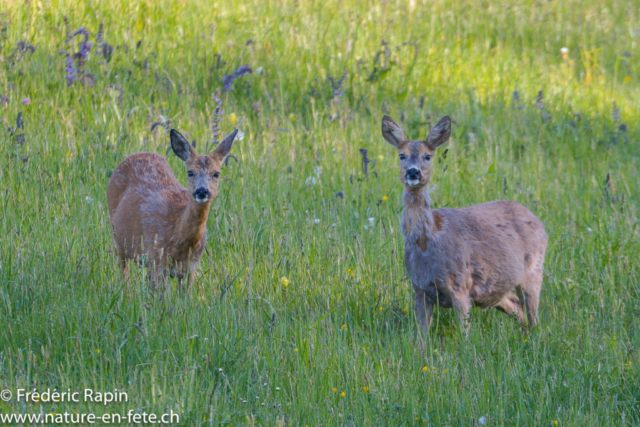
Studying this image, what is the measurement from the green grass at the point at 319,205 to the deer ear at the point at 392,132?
0.87 meters

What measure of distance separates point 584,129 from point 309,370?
6.39m

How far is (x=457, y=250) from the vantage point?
5.55 m

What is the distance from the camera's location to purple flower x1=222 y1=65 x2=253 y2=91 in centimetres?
875

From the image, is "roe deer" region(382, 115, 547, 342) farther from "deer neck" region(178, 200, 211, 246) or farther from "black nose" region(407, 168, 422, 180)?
"deer neck" region(178, 200, 211, 246)

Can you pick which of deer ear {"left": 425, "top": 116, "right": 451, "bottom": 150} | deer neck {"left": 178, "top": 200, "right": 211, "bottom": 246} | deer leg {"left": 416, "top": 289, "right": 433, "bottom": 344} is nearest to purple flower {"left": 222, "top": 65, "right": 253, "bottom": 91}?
deer neck {"left": 178, "top": 200, "right": 211, "bottom": 246}

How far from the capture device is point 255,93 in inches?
364

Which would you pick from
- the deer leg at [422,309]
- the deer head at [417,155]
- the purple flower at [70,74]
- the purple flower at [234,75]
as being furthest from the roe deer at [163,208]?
the purple flower at [234,75]

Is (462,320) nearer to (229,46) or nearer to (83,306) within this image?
(83,306)

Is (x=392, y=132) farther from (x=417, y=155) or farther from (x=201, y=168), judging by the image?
(x=201, y=168)

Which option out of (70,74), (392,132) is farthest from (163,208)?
(70,74)

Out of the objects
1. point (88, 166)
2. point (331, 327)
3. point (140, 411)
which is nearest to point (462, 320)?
point (331, 327)

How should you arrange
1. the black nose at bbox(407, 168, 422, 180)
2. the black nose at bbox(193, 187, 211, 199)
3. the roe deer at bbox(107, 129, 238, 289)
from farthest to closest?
the roe deer at bbox(107, 129, 238, 289) → the black nose at bbox(193, 187, 211, 199) → the black nose at bbox(407, 168, 422, 180)

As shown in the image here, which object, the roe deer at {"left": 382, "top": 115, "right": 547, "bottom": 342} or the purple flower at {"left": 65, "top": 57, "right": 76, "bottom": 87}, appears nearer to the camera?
the roe deer at {"left": 382, "top": 115, "right": 547, "bottom": 342}

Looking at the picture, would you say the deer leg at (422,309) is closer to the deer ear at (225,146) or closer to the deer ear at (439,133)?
the deer ear at (439,133)
